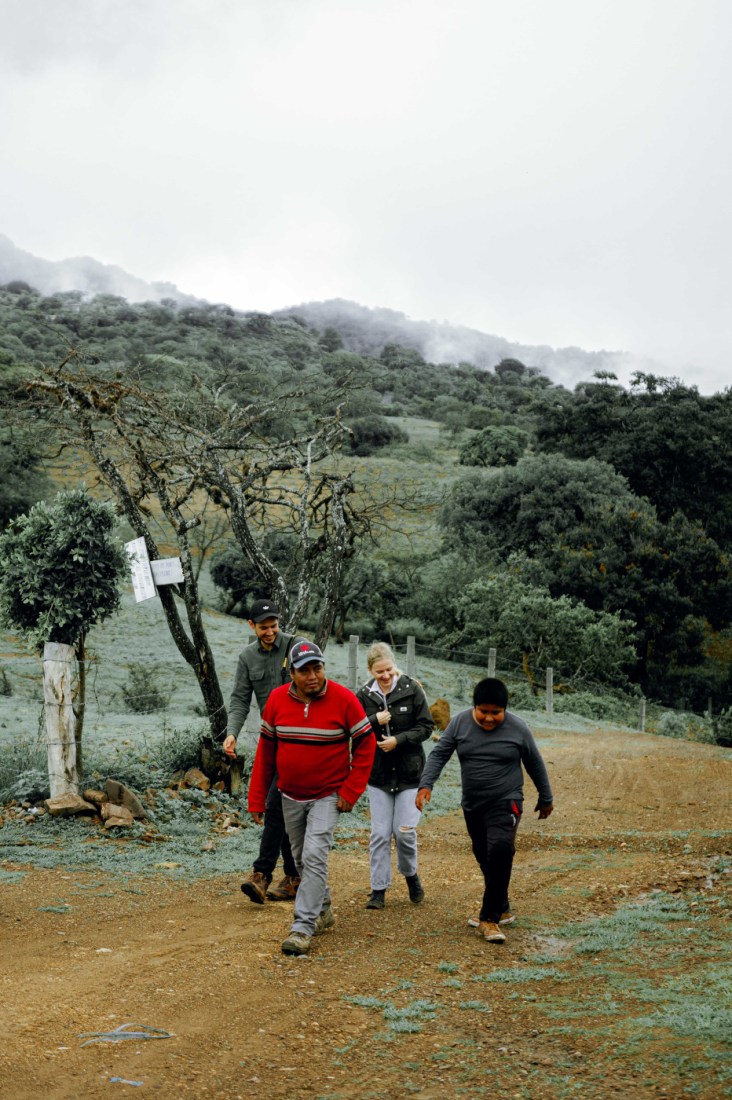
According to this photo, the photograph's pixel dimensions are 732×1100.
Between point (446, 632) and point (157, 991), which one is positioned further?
point (446, 632)

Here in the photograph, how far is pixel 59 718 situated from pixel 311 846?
171 inches

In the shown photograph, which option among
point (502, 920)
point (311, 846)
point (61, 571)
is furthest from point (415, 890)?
point (61, 571)

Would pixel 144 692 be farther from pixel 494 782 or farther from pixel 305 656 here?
pixel 305 656

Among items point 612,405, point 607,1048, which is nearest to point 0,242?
point 612,405

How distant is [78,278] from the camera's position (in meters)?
160

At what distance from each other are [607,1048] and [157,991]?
2333 mm

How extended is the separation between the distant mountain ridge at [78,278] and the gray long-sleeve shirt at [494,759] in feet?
461

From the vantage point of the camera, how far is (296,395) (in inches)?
500

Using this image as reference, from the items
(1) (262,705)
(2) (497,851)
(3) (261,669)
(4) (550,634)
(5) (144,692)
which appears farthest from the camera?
(4) (550,634)

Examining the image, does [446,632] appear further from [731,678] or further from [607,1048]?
[607,1048]

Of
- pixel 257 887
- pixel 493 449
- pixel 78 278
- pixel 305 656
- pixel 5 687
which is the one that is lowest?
pixel 5 687

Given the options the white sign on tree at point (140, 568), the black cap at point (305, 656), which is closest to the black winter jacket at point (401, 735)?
the black cap at point (305, 656)

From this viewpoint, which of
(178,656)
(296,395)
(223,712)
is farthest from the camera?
(178,656)

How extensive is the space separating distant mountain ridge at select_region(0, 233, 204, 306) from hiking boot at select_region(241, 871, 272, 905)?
139947 mm
